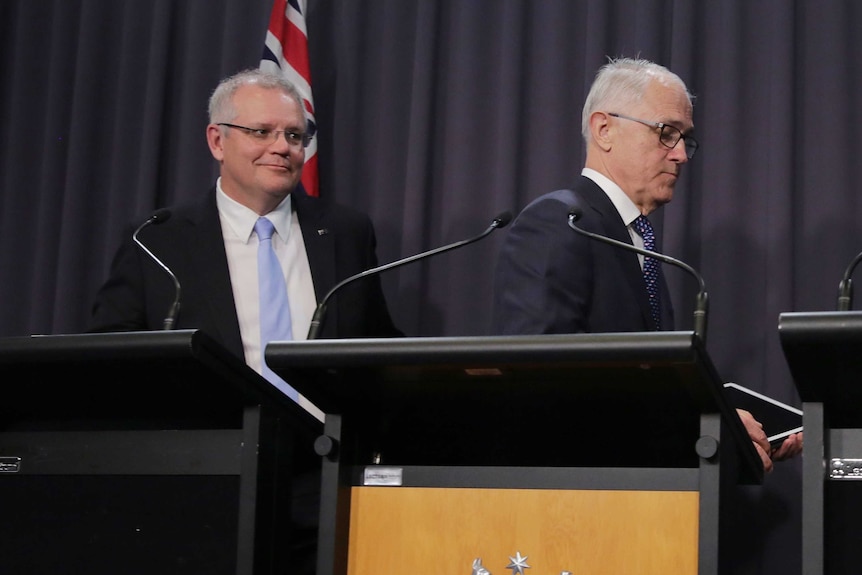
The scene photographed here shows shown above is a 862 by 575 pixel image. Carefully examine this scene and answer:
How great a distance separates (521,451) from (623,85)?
1.36 meters

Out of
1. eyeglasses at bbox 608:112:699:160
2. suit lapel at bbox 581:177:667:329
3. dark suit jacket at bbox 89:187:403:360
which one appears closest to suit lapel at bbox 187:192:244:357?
dark suit jacket at bbox 89:187:403:360

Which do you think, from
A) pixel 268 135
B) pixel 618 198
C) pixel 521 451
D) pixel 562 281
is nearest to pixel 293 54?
pixel 268 135

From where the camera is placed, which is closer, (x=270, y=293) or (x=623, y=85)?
(x=623, y=85)

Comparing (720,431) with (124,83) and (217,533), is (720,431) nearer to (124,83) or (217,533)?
(217,533)

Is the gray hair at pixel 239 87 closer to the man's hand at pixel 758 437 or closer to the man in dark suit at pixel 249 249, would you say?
the man in dark suit at pixel 249 249

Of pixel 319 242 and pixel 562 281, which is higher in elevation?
pixel 319 242

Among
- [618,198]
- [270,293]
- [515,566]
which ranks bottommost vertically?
[515,566]

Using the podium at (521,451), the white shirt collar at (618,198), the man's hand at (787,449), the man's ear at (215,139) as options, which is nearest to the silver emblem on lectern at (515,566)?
the podium at (521,451)

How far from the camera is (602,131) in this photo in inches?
122

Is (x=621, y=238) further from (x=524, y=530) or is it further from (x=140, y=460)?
(x=140, y=460)

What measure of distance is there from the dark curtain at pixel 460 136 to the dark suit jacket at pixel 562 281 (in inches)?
34.9

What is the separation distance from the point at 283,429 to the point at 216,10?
2.58 meters

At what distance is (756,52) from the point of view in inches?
143

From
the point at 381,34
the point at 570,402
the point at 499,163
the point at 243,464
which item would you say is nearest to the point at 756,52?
the point at 499,163
